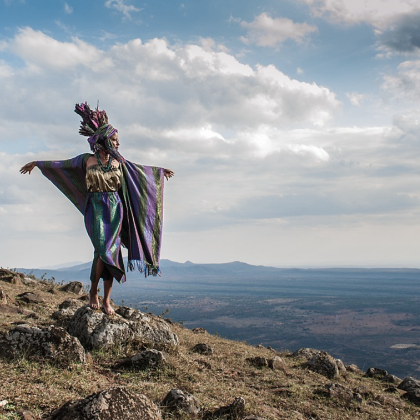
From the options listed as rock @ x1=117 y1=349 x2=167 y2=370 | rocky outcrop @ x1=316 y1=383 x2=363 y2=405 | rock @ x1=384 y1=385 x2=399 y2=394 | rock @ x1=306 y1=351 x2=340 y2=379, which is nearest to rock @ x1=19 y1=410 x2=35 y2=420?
rock @ x1=117 y1=349 x2=167 y2=370

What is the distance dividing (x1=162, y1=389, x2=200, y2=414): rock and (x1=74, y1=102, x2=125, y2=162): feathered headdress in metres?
4.27

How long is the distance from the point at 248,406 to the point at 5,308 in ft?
20.9

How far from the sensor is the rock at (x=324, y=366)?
28.8ft

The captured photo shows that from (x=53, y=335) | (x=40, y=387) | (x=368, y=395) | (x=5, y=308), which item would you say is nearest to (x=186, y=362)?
(x=53, y=335)

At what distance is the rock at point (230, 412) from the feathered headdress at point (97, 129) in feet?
14.9

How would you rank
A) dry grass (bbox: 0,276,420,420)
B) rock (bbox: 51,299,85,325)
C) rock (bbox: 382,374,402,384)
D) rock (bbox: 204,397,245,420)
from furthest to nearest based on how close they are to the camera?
1. rock (bbox: 382,374,402,384)
2. rock (bbox: 51,299,85,325)
3. rock (bbox: 204,397,245,420)
4. dry grass (bbox: 0,276,420,420)

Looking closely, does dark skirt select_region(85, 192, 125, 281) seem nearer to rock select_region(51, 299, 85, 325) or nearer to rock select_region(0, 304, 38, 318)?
rock select_region(51, 299, 85, 325)

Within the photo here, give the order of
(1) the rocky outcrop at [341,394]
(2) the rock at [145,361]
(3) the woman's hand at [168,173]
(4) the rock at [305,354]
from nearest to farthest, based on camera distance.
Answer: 1. (2) the rock at [145,361]
2. (1) the rocky outcrop at [341,394]
3. (3) the woman's hand at [168,173]
4. (4) the rock at [305,354]

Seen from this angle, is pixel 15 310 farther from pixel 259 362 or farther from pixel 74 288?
pixel 74 288

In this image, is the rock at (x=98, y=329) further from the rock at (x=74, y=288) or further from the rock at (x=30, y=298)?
the rock at (x=74, y=288)

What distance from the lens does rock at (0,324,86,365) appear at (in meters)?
5.59

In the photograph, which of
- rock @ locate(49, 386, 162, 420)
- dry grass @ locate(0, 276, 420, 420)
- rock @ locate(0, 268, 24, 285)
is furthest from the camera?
rock @ locate(0, 268, 24, 285)

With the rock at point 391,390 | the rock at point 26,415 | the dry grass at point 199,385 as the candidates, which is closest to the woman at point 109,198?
the dry grass at point 199,385

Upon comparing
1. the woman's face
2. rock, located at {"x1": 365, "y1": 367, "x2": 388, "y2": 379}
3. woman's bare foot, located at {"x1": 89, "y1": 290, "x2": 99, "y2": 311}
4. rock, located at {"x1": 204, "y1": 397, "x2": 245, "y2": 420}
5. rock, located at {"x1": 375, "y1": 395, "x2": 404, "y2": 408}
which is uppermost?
Result: the woman's face
